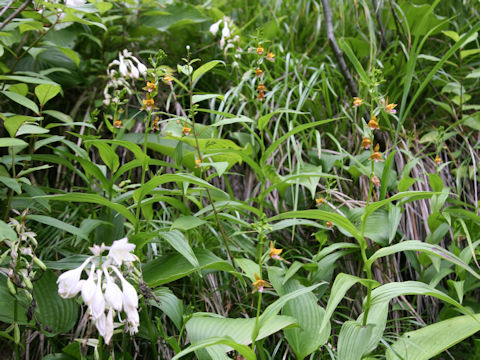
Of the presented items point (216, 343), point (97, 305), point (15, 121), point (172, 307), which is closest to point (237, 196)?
point (172, 307)

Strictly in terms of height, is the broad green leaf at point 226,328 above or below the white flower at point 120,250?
below

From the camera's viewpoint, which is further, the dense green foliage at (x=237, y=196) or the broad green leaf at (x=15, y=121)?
the broad green leaf at (x=15, y=121)

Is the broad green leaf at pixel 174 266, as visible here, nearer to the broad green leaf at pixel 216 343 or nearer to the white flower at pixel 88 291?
the broad green leaf at pixel 216 343

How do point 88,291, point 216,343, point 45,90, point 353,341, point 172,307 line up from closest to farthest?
point 88,291, point 216,343, point 353,341, point 172,307, point 45,90

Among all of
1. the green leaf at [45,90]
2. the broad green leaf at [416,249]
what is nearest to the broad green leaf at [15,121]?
the green leaf at [45,90]

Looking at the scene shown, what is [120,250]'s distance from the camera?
0.87m

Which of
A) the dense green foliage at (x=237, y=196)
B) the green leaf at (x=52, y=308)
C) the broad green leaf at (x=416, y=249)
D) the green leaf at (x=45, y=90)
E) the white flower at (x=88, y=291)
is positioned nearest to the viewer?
the white flower at (x=88, y=291)

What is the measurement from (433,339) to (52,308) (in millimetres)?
951

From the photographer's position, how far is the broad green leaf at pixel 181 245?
108 cm

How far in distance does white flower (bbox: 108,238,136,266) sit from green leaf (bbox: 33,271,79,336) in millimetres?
441

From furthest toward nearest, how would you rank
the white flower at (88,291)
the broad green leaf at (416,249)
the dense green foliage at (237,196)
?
the dense green foliage at (237,196), the broad green leaf at (416,249), the white flower at (88,291)

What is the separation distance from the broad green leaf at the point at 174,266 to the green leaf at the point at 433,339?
0.45m

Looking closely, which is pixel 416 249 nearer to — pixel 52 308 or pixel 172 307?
pixel 172 307

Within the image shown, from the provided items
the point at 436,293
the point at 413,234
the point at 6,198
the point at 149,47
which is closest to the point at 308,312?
the point at 436,293
